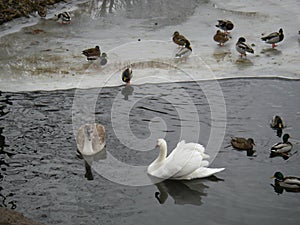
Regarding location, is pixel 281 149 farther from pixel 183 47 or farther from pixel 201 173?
pixel 183 47

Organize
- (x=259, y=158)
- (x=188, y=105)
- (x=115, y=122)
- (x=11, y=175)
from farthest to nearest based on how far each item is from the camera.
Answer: (x=188, y=105)
(x=115, y=122)
(x=259, y=158)
(x=11, y=175)

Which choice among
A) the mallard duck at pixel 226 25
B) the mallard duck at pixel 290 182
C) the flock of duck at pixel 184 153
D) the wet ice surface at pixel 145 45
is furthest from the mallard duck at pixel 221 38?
the mallard duck at pixel 290 182

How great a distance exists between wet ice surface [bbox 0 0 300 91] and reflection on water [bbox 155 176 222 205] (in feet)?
13.3

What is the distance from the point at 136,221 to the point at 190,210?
0.75 metres

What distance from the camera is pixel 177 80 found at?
1101 cm

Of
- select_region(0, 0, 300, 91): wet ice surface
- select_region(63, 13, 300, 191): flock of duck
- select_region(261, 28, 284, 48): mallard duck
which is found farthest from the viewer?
select_region(261, 28, 284, 48): mallard duck

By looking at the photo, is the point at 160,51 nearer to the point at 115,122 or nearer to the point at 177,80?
the point at 177,80

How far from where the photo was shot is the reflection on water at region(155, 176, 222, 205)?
272 inches

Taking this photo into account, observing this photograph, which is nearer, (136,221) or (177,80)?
(136,221)

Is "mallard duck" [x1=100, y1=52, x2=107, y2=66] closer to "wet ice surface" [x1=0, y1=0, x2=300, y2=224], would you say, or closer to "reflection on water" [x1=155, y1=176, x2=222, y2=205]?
"wet ice surface" [x1=0, y1=0, x2=300, y2=224]

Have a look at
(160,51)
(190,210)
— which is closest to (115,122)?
(190,210)

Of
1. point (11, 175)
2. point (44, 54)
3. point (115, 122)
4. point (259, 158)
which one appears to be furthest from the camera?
point (44, 54)

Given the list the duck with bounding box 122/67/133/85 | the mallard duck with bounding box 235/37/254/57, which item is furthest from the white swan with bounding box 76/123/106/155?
the mallard duck with bounding box 235/37/254/57

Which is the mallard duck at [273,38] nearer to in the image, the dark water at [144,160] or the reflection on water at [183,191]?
the dark water at [144,160]
